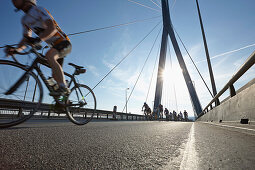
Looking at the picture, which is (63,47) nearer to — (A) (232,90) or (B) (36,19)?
(B) (36,19)

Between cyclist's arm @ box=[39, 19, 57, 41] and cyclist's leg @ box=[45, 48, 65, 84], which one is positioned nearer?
cyclist's arm @ box=[39, 19, 57, 41]

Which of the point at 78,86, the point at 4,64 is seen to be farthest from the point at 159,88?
the point at 4,64

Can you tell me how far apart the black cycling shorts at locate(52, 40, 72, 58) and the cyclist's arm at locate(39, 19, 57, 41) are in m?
0.23

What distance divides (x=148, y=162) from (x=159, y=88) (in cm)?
2765

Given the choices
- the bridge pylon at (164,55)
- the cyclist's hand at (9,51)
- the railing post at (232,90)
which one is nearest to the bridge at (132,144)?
the railing post at (232,90)

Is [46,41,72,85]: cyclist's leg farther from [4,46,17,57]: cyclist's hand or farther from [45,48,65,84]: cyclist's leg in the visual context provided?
[4,46,17,57]: cyclist's hand

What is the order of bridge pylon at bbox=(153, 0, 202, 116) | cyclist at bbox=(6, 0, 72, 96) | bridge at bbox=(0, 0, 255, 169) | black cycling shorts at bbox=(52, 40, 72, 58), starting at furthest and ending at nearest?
1. bridge pylon at bbox=(153, 0, 202, 116)
2. black cycling shorts at bbox=(52, 40, 72, 58)
3. cyclist at bbox=(6, 0, 72, 96)
4. bridge at bbox=(0, 0, 255, 169)

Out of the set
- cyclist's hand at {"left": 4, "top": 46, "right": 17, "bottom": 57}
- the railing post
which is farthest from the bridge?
cyclist's hand at {"left": 4, "top": 46, "right": 17, "bottom": 57}

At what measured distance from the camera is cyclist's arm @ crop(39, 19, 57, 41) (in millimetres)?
2535

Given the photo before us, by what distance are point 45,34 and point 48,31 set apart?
3.0 inches

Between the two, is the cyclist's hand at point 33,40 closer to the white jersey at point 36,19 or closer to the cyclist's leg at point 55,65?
the white jersey at point 36,19

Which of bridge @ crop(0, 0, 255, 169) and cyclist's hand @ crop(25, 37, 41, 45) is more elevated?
cyclist's hand @ crop(25, 37, 41, 45)

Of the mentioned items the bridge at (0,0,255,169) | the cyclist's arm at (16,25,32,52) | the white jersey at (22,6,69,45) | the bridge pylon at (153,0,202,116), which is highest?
the bridge pylon at (153,0,202,116)

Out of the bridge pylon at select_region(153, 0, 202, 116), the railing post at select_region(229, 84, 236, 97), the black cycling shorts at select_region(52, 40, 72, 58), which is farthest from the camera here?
the bridge pylon at select_region(153, 0, 202, 116)
